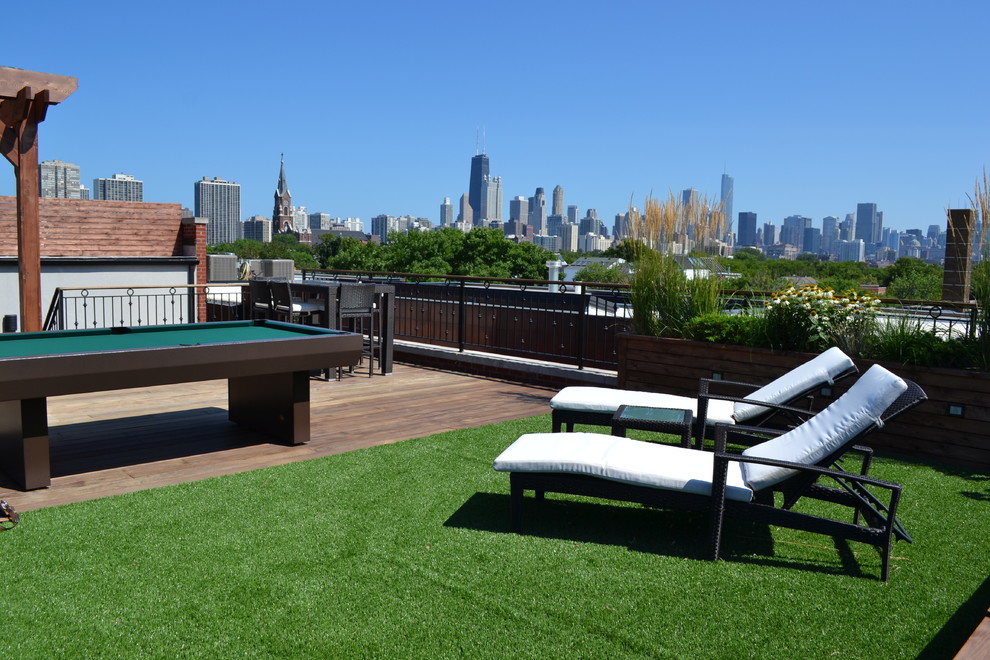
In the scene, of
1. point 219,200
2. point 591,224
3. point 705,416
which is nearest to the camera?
point 705,416

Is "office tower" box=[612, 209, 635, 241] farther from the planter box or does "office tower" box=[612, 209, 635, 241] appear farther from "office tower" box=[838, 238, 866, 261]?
"office tower" box=[838, 238, 866, 261]

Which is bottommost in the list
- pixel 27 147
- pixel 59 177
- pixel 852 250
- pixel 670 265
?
pixel 670 265

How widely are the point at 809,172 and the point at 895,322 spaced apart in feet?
534

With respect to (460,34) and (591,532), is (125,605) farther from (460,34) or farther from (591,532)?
(460,34)

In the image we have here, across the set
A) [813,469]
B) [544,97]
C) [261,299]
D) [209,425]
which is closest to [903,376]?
[813,469]

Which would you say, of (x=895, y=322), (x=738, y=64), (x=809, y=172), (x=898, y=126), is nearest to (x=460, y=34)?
(x=738, y=64)

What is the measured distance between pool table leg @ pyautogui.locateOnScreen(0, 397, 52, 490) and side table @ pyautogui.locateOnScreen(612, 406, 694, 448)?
3.39 meters

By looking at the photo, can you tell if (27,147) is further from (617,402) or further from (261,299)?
(617,402)

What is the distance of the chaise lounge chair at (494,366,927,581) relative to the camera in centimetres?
344

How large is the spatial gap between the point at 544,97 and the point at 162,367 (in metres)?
100

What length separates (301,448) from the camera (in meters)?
5.56

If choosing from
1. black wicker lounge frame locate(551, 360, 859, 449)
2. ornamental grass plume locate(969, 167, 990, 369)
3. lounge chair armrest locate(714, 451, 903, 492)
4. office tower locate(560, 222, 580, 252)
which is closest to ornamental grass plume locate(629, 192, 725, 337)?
black wicker lounge frame locate(551, 360, 859, 449)

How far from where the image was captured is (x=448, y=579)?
3281mm

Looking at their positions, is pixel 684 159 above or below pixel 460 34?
above
